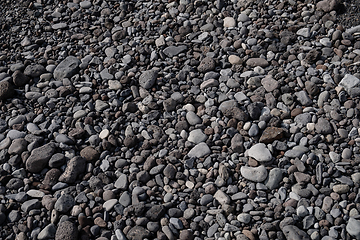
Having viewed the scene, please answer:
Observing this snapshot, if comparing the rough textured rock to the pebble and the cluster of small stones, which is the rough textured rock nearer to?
the cluster of small stones

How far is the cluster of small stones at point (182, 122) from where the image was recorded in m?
2.50

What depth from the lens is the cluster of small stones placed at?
2502mm

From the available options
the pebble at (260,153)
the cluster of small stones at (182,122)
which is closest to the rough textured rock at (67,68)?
the cluster of small stones at (182,122)

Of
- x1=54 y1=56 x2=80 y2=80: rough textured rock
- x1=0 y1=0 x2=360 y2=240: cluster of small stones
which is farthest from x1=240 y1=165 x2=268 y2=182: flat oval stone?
x1=54 y1=56 x2=80 y2=80: rough textured rock

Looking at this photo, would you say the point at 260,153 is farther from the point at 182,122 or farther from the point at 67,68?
the point at 67,68

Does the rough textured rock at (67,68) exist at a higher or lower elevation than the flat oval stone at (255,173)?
higher

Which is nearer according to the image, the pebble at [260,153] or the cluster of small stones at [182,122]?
the cluster of small stones at [182,122]

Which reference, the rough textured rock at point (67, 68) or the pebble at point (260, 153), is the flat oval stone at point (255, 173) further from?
the rough textured rock at point (67, 68)

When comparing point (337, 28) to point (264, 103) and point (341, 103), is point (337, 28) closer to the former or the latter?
point (341, 103)

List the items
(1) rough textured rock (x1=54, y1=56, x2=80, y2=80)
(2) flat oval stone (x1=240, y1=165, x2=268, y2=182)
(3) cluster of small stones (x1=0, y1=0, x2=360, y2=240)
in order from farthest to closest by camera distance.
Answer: (1) rough textured rock (x1=54, y1=56, x2=80, y2=80) < (2) flat oval stone (x1=240, y1=165, x2=268, y2=182) < (3) cluster of small stones (x1=0, y1=0, x2=360, y2=240)

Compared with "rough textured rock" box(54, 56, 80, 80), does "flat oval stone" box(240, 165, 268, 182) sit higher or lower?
lower

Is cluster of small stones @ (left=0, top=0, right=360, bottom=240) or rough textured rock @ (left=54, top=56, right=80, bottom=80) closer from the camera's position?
cluster of small stones @ (left=0, top=0, right=360, bottom=240)

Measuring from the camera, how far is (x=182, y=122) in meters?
3.08

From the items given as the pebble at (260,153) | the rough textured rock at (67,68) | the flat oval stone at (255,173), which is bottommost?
the flat oval stone at (255,173)
